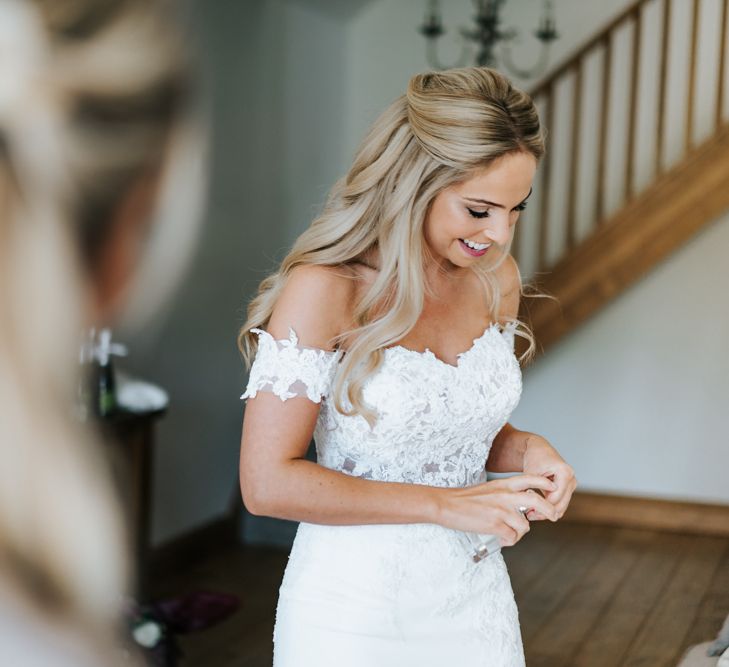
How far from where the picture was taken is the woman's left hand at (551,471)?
149 cm

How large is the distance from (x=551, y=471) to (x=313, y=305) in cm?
44

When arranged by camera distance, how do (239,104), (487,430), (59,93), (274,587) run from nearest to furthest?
(59,93)
(487,430)
(274,587)
(239,104)

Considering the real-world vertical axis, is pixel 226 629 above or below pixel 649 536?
above

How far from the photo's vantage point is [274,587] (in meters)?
4.58

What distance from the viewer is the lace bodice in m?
1.54

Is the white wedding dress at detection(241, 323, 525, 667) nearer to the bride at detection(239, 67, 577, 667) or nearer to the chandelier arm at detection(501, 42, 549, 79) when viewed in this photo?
the bride at detection(239, 67, 577, 667)

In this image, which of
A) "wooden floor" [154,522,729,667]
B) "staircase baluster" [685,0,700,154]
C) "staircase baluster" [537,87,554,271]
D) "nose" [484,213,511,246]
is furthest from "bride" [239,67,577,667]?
"staircase baluster" [537,87,554,271]

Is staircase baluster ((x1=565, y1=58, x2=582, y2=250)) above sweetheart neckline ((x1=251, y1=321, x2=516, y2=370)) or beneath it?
beneath

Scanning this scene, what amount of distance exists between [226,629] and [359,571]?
8.84 ft

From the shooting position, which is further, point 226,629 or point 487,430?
point 226,629

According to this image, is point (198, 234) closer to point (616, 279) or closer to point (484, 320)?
point (484, 320)

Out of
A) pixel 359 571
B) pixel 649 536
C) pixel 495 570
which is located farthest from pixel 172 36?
pixel 649 536

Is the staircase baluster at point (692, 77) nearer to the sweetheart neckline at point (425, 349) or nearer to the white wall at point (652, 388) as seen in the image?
the white wall at point (652, 388)

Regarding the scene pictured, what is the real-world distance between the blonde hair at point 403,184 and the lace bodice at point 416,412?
3 cm
